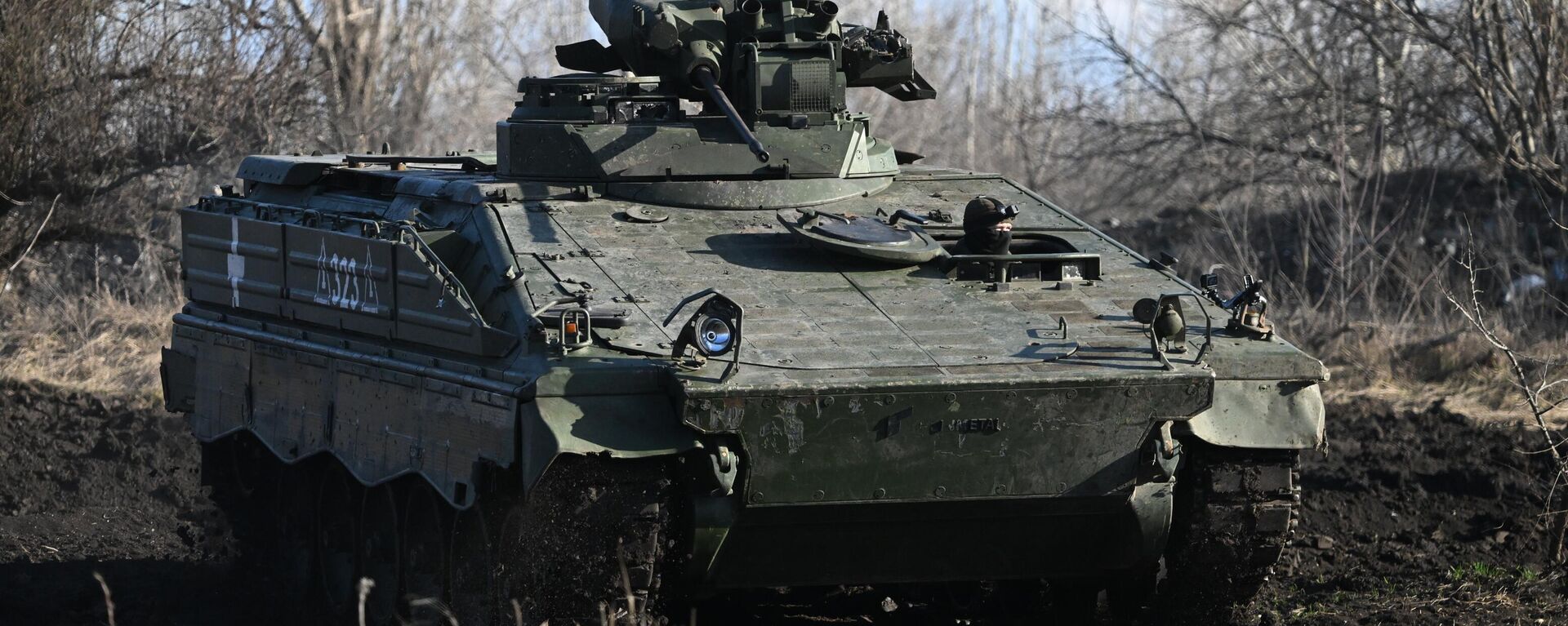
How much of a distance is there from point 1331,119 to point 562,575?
1260 centimetres

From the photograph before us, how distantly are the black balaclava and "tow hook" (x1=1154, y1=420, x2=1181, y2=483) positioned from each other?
1.28 meters

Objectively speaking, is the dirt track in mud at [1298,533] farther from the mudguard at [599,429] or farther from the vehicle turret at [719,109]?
the mudguard at [599,429]

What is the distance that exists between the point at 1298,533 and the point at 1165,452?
366 centimetres

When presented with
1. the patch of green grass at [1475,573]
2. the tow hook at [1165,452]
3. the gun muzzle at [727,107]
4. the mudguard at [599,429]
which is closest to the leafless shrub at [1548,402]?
the patch of green grass at [1475,573]

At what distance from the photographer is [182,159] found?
53.1ft

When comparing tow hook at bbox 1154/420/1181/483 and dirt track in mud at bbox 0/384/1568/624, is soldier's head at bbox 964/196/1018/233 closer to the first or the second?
tow hook at bbox 1154/420/1181/483

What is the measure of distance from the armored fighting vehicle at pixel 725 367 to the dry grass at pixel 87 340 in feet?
17.9

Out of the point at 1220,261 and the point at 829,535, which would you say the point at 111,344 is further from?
the point at 829,535

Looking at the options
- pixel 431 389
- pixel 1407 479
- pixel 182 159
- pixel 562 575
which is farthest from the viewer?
pixel 182 159

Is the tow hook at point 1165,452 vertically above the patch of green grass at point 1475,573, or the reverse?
the tow hook at point 1165,452

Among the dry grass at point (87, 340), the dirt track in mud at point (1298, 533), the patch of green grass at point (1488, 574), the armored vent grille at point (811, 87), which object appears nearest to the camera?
the dirt track in mud at point (1298, 533)

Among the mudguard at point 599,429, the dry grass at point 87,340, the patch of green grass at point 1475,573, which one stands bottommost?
the dry grass at point 87,340

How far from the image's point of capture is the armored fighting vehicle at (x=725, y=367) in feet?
22.0

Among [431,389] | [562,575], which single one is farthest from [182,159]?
[562,575]
